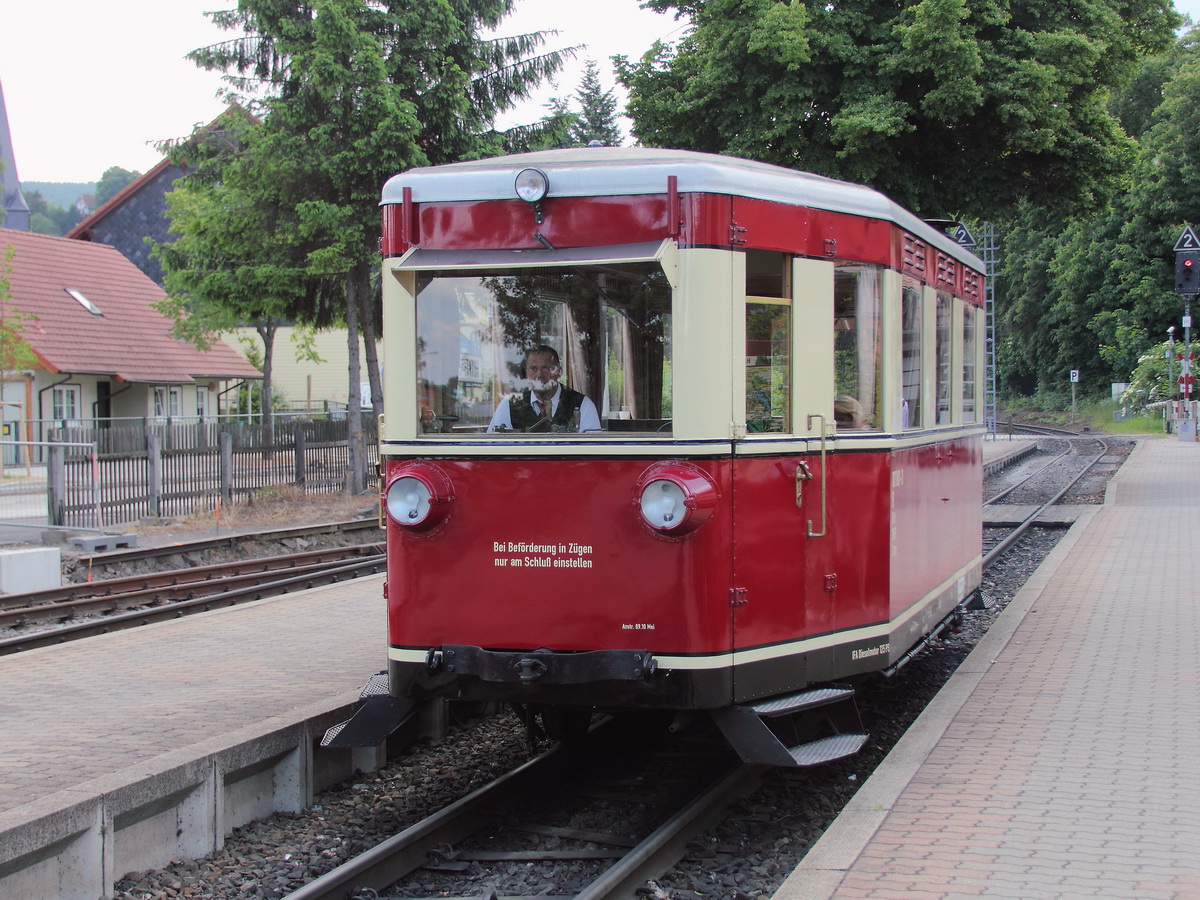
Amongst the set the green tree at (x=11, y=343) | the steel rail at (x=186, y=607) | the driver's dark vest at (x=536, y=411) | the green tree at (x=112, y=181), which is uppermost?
the green tree at (x=112, y=181)

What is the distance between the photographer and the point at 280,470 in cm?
2175

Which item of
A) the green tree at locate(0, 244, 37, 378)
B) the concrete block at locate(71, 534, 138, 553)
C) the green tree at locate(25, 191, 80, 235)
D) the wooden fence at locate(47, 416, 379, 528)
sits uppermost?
the green tree at locate(25, 191, 80, 235)

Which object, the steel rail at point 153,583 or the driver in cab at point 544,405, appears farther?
the steel rail at point 153,583

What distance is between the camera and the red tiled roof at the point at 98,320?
32312mm

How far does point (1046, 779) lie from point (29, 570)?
1106 cm

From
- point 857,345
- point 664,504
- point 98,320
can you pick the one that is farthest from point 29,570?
point 98,320

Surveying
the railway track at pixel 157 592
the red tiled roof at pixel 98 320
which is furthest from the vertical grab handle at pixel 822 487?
the red tiled roof at pixel 98 320

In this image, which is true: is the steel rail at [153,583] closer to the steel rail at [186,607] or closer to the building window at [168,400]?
the steel rail at [186,607]

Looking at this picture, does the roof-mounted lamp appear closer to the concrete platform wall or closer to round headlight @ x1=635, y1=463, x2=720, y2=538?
round headlight @ x1=635, y1=463, x2=720, y2=538

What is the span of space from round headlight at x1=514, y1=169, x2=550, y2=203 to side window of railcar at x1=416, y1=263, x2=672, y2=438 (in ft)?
1.12

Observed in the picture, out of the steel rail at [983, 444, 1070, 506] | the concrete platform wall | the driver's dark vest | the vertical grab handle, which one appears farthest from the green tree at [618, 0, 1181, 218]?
the concrete platform wall

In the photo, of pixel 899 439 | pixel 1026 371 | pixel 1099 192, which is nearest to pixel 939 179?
pixel 1099 192

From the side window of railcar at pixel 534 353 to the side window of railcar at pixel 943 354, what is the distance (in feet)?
9.07

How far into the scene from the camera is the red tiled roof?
106ft
